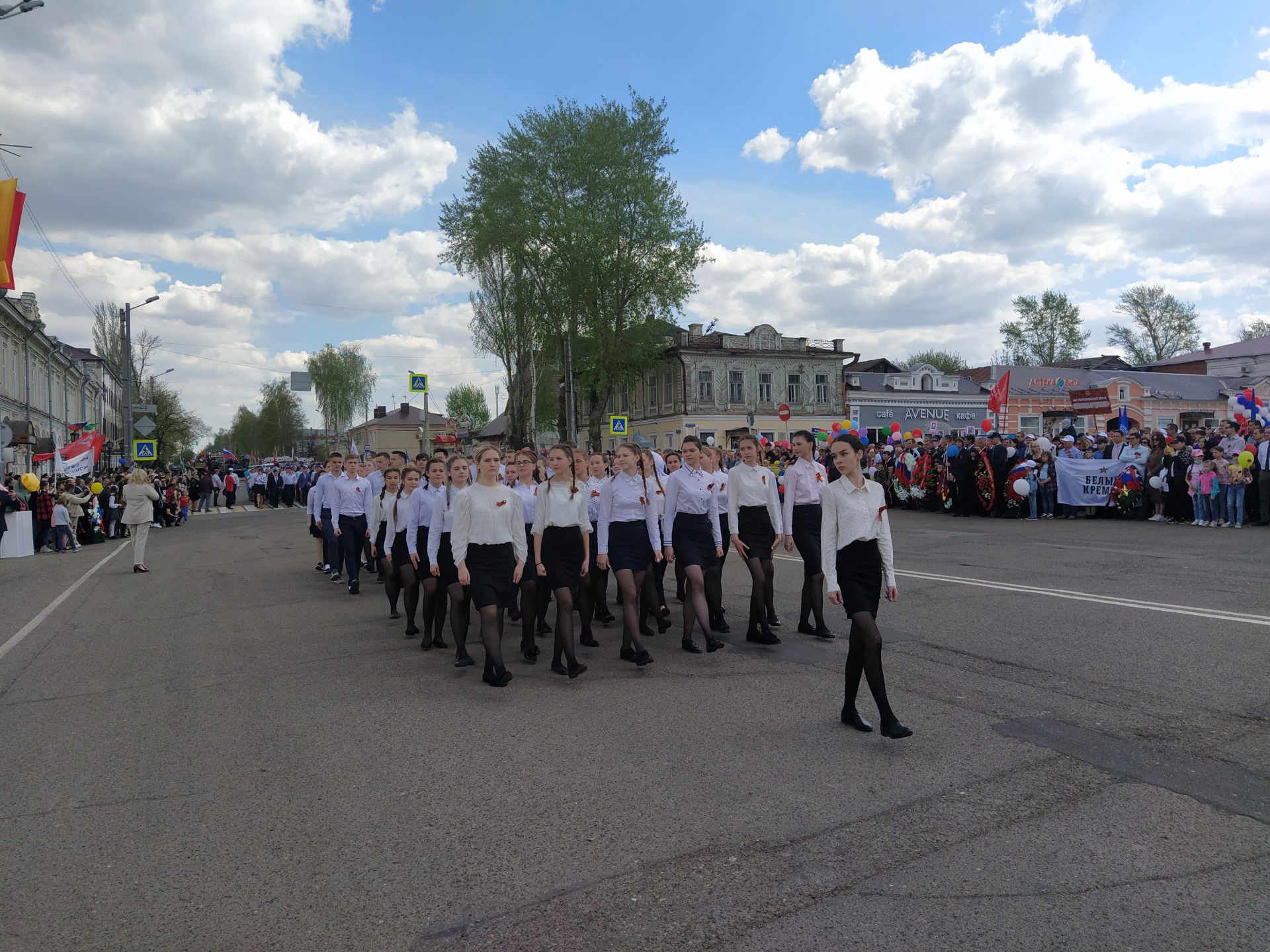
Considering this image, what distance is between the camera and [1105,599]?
31.6ft

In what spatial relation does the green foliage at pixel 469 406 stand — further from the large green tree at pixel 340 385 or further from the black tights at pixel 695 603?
the black tights at pixel 695 603

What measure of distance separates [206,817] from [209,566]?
46.6ft

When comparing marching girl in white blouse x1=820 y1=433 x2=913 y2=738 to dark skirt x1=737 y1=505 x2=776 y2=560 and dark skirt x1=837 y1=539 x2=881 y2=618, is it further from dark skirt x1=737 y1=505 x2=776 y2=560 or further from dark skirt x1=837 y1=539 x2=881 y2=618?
dark skirt x1=737 y1=505 x2=776 y2=560

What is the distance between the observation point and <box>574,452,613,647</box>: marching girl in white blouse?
28.6 ft

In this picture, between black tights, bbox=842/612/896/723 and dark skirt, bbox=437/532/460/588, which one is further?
dark skirt, bbox=437/532/460/588

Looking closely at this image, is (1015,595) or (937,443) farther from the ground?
(937,443)

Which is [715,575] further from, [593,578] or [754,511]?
[593,578]

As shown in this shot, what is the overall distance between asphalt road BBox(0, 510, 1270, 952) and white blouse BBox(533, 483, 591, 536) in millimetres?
1281

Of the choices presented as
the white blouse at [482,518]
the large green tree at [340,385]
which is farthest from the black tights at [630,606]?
the large green tree at [340,385]

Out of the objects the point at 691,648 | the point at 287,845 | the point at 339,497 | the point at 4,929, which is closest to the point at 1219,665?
the point at 691,648

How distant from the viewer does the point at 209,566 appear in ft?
56.8

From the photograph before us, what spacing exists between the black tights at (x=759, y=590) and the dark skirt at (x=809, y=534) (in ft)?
1.22

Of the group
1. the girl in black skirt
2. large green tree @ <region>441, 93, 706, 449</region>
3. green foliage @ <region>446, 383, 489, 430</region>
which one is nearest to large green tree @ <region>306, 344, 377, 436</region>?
green foliage @ <region>446, 383, 489, 430</region>

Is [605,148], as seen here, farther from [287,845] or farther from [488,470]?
[287,845]
